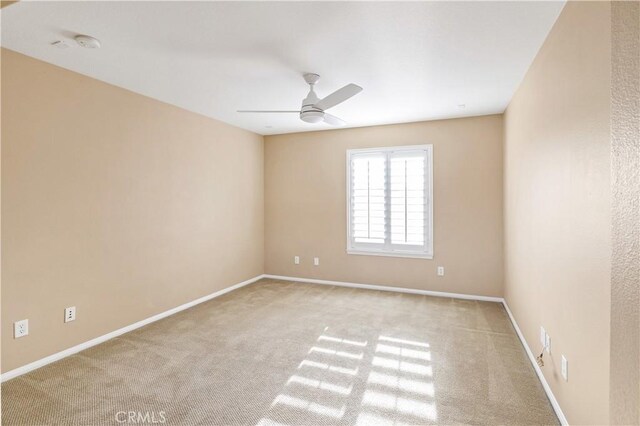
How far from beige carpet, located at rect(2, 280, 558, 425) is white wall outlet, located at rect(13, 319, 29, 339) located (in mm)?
323

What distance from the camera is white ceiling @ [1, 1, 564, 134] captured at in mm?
1985

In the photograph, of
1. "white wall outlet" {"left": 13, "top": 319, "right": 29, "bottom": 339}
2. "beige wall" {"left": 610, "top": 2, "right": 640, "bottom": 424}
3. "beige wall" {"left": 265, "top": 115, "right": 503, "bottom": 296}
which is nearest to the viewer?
"beige wall" {"left": 610, "top": 2, "right": 640, "bottom": 424}

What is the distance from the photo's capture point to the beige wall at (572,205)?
1.46 meters

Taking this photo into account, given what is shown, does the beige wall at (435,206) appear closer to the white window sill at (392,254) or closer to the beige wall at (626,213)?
the white window sill at (392,254)

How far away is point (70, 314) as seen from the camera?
2930 mm

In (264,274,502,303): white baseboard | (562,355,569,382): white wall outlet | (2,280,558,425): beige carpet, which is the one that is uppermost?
(562,355,569,382): white wall outlet

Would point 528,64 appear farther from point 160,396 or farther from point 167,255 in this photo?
point 167,255

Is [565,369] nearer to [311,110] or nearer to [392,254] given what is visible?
[311,110]

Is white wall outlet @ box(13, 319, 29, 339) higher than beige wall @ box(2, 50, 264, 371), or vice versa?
beige wall @ box(2, 50, 264, 371)

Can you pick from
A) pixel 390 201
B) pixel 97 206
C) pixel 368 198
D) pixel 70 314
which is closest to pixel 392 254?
pixel 390 201

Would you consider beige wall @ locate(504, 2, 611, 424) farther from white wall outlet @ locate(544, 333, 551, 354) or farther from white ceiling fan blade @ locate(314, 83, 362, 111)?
white ceiling fan blade @ locate(314, 83, 362, 111)

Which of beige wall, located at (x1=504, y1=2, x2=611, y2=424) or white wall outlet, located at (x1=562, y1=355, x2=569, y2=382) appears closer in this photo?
beige wall, located at (x1=504, y1=2, x2=611, y2=424)

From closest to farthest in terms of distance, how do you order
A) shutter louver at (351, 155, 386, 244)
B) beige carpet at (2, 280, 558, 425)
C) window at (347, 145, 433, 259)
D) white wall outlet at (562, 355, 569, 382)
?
white wall outlet at (562, 355, 569, 382), beige carpet at (2, 280, 558, 425), window at (347, 145, 433, 259), shutter louver at (351, 155, 386, 244)

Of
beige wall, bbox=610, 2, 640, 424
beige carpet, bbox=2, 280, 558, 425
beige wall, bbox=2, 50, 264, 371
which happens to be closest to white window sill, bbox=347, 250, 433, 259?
beige carpet, bbox=2, 280, 558, 425
